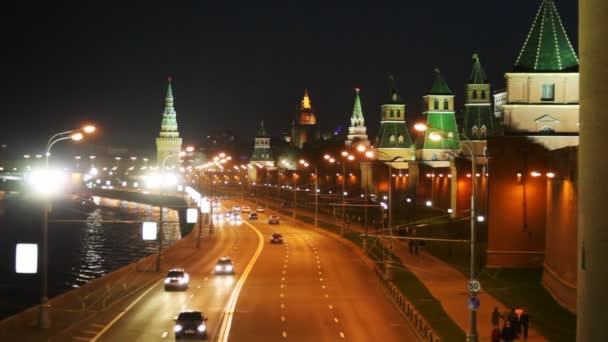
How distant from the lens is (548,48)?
2270 inches

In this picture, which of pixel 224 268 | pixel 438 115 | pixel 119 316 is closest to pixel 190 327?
pixel 119 316

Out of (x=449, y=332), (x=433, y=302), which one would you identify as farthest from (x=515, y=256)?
(x=449, y=332)

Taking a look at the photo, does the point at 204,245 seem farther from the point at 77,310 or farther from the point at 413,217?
the point at 77,310

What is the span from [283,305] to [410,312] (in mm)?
5915

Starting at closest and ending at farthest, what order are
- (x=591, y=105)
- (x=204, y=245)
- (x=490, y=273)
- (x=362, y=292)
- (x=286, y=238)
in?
(x=591, y=105)
(x=362, y=292)
(x=490, y=273)
(x=204, y=245)
(x=286, y=238)

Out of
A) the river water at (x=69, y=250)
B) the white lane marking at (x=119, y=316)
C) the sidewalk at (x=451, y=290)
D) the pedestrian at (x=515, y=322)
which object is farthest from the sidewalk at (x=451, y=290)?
the river water at (x=69, y=250)

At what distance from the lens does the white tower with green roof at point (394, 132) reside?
412ft

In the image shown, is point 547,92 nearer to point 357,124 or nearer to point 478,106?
point 478,106

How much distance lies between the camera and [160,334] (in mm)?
30734

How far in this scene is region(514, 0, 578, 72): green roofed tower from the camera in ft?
189

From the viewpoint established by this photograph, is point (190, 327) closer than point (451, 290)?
Yes

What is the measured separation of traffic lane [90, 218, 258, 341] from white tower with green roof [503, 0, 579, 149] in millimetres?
19730

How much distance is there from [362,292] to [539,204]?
12713 millimetres

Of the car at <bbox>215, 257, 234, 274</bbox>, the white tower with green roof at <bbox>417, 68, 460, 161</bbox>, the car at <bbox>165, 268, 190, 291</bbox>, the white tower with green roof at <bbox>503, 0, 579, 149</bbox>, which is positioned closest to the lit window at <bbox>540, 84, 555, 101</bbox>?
the white tower with green roof at <bbox>503, 0, 579, 149</bbox>
